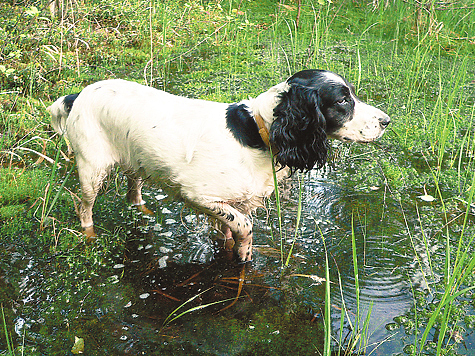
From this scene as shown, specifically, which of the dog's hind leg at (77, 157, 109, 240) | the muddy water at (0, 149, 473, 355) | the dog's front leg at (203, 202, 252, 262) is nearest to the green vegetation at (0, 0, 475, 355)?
the muddy water at (0, 149, 473, 355)

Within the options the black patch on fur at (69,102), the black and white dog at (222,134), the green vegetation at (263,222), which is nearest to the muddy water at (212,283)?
the green vegetation at (263,222)

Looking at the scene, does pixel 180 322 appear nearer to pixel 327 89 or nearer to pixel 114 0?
pixel 327 89

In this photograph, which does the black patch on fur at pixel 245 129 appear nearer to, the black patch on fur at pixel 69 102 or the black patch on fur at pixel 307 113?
the black patch on fur at pixel 307 113

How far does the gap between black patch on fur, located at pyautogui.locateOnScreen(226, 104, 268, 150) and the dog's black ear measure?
11cm

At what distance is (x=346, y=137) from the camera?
2748 millimetres

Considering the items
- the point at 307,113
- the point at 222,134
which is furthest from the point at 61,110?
the point at 307,113

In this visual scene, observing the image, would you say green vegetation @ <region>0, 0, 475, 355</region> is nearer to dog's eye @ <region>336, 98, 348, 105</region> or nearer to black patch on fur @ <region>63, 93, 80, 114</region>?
black patch on fur @ <region>63, 93, 80, 114</region>

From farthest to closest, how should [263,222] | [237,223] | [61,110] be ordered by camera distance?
[263,222]
[61,110]
[237,223]

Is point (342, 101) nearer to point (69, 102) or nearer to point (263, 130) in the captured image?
point (263, 130)

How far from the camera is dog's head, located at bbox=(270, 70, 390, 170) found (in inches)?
102

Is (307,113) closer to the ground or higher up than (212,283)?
higher up

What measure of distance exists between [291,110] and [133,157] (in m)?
1.13

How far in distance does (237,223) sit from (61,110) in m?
1.61

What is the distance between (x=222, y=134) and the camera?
2.72 meters
